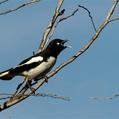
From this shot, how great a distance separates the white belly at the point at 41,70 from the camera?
7.27 m

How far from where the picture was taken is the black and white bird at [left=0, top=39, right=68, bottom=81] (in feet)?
23.6

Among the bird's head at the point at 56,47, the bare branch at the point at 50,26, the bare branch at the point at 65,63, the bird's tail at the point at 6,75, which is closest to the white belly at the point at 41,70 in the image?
the bird's head at the point at 56,47

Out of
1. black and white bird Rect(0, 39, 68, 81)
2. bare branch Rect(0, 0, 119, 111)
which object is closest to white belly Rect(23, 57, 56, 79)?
black and white bird Rect(0, 39, 68, 81)

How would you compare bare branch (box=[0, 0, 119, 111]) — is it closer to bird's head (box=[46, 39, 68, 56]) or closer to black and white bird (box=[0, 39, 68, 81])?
black and white bird (box=[0, 39, 68, 81])

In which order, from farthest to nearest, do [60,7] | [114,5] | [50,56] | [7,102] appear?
1. [50,56]
2. [60,7]
3. [114,5]
4. [7,102]

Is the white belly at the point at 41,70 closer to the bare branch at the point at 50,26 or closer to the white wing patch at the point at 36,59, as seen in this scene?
the white wing patch at the point at 36,59

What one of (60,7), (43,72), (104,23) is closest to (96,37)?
(104,23)

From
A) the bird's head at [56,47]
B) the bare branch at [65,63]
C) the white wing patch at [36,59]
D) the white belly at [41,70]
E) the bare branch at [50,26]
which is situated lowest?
the bare branch at [65,63]

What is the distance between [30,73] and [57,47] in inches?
35.3

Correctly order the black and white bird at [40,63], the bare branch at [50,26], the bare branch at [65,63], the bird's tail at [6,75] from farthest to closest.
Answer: the black and white bird at [40,63] → the bird's tail at [6,75] → the bare branch at [50,26] → the bare branch at [65,63]

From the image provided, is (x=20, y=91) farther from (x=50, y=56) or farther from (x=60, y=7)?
(x=50, y=56)

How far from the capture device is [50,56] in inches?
304

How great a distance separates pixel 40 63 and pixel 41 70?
0.20 meters

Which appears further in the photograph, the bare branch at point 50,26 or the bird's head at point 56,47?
the bird's head at point 56,47
